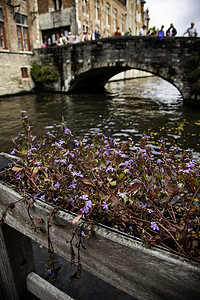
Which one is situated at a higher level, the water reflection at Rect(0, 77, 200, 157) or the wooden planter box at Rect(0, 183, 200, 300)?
the wooden planter box at Rect(0, 183, 200, 300)

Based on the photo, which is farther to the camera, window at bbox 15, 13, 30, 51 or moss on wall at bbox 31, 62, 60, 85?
moss on wall at bbox 31, 62, 60, 85

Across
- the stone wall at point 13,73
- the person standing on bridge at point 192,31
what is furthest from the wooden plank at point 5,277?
the stone wall at point 13,73

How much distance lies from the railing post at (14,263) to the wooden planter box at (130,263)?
367mm

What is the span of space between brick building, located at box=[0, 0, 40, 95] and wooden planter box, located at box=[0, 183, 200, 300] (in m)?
16.2

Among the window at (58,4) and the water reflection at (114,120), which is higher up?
the window at (58,4)

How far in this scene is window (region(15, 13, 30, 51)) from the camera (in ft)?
52.9

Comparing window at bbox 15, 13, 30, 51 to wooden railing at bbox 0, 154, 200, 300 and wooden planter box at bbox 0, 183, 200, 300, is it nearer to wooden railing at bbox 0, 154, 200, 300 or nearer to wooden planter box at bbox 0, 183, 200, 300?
wooden railing at bbox 0, 154, 200, 300

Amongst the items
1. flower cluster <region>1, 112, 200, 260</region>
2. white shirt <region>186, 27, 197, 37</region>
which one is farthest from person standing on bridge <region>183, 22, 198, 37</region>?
flower cluster <region>1, 112, 200, 260</region>

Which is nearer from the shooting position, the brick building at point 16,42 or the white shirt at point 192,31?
the white shirt at point 192,31

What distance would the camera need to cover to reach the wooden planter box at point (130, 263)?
0.74 metres

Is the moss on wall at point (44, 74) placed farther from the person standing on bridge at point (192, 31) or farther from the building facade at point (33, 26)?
the person standing on bridge at point (192, 31)

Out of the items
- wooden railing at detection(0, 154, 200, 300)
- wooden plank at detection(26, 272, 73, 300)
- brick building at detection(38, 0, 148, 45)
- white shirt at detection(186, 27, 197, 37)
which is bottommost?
wooden plank at detection(26, 272, 73, 300)

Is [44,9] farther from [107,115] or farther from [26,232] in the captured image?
[26,232]

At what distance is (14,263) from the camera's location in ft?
4.74
